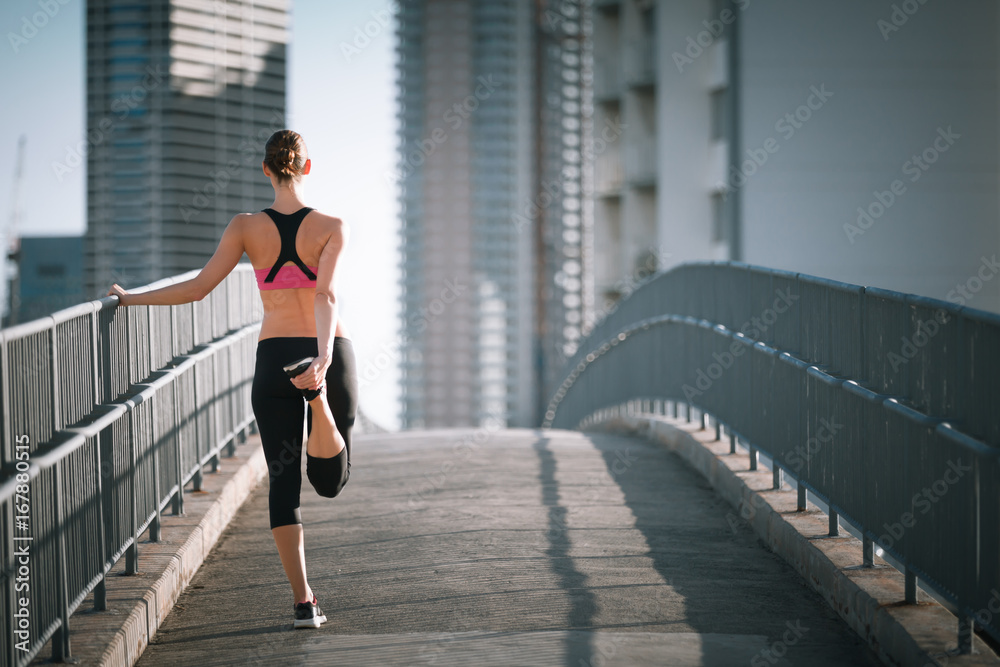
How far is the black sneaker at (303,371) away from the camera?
4.12 m

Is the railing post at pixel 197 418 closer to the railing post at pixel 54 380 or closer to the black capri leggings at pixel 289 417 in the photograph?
the black capri leggings at pixel 289 417

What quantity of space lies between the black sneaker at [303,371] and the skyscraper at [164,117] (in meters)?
121

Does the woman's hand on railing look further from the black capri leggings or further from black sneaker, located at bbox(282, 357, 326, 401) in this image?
black sneaker, located at bbox(282, 357, 326, 401)

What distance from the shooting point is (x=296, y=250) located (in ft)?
15.0

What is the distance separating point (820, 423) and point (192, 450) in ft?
11.2

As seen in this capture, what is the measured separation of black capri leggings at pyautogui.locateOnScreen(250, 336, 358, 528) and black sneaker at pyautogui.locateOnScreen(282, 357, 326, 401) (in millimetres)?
181

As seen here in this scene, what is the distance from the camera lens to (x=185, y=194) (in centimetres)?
13050

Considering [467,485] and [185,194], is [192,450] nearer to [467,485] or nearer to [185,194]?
[467,485]

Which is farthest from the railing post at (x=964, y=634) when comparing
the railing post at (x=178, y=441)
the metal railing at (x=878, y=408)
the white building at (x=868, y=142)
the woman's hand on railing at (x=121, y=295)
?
the white building at (x=868, y=142)

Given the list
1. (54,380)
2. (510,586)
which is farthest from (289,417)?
(510,586)

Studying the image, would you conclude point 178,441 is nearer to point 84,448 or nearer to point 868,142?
point 84,448

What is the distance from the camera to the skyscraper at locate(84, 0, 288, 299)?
123625 mm

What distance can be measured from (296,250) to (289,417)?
2.22ft

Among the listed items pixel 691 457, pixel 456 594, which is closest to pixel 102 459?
pixel 456 594
